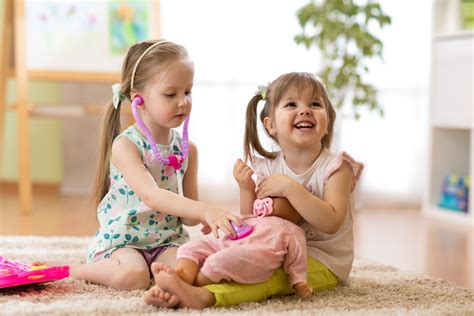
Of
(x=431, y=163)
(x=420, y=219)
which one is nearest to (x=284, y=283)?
(x=420, y=219)

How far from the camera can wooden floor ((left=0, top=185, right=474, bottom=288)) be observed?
236 cm

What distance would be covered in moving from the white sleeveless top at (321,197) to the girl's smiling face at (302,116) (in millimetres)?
62

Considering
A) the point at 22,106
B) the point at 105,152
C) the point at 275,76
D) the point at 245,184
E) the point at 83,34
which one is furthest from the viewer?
the point at 275,76

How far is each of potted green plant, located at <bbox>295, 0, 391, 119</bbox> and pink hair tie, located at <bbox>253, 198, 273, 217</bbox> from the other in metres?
1.83

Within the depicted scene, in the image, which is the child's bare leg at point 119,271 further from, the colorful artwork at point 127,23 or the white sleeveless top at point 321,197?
the colorful artwork at point 127,23

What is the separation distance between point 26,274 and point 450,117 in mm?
2391

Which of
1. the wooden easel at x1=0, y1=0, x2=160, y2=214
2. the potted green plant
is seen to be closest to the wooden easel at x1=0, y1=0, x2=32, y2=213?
the wooden easel at x1=0, y1=0, x2=160, y2=214

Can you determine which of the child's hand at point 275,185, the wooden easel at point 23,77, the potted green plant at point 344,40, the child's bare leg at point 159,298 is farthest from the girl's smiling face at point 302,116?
the potted green plant at point 344,40

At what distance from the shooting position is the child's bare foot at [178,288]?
1499mm

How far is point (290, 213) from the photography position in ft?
5.70

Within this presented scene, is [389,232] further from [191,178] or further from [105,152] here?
[105,152]

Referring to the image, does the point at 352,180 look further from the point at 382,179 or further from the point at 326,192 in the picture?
the point at 382,179

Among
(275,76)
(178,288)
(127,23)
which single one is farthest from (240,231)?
(275,76)

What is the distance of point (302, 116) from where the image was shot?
5.76ft
